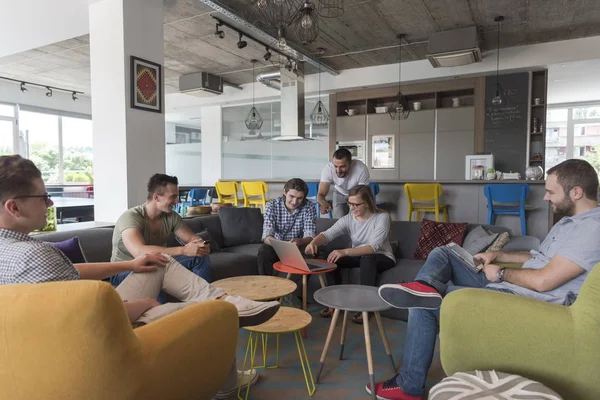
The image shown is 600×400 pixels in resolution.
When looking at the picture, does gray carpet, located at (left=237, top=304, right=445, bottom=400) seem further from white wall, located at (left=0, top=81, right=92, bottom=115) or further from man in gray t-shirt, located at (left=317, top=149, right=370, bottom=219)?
white wall, located at (left=0, top=81, right=92, bottom=115)

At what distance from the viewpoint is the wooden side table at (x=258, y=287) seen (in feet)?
7.13

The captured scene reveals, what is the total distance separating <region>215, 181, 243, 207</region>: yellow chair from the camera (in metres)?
6.65

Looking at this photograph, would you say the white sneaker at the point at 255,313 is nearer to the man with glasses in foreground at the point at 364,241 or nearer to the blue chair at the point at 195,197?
the man with glasses in foreground at the point at 364,241

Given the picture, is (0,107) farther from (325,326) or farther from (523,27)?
(523,27)

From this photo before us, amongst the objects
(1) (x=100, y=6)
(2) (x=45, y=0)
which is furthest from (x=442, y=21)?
(2) (x=45, y=0)

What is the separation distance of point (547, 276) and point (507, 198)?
3.29 meters

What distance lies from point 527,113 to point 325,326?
209 inches

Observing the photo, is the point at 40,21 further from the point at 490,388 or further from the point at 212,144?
the point at 490,388

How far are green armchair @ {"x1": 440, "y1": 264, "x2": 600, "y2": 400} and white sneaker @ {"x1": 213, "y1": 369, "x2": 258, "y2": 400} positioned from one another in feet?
3.33

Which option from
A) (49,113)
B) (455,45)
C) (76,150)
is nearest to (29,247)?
(455,45)

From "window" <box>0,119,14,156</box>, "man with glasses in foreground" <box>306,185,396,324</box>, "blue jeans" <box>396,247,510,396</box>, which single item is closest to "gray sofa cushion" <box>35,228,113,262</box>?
"man with glasses in foreground" <box>306,185,396,324</box>

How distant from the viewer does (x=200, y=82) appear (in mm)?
7516

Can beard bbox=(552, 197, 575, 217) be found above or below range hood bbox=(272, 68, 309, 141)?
below

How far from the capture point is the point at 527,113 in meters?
6.29
